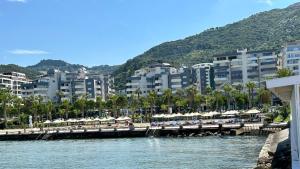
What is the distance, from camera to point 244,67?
578 feet

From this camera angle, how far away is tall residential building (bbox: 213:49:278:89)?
171 m

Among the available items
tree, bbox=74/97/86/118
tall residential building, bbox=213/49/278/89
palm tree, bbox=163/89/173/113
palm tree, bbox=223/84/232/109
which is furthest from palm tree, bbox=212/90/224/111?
tree, bbox=74/97/86/118

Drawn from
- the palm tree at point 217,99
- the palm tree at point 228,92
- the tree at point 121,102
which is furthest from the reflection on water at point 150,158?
the tree at point 121,102

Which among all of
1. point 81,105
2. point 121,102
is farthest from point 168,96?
point 81,105

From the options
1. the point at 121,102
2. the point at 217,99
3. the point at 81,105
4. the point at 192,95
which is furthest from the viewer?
the point at 121,102

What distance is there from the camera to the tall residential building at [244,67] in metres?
171

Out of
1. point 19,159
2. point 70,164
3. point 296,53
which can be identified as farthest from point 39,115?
point 70,164

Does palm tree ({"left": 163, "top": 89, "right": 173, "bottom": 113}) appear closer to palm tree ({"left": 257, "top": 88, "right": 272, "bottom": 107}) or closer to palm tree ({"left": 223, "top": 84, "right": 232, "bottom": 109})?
palm tree ({"left": 223, "top": 84, "right": 232, "bottom": 109})

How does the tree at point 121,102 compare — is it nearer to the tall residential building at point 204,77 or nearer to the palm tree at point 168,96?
the palm tree at point 168,96

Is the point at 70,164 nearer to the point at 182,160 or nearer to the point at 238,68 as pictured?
the point at 182,160

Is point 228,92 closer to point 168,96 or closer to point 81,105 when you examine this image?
point 168,96

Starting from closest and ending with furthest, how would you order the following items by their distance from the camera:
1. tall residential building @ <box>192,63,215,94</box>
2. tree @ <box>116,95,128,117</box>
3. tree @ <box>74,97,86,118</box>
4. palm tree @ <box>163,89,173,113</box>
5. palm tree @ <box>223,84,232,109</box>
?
palm tree @ <box>223,84,232,109</box> < palm tree @ <box>163,89,173,113</box> < tree @ <box>74,97,86,118</box> < tree @ <box>116,95,128,117</box> < tall residential building @ <box>192,63,215,94</box>

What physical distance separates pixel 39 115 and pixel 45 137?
6049 centimetres

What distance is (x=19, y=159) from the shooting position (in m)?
63.0
